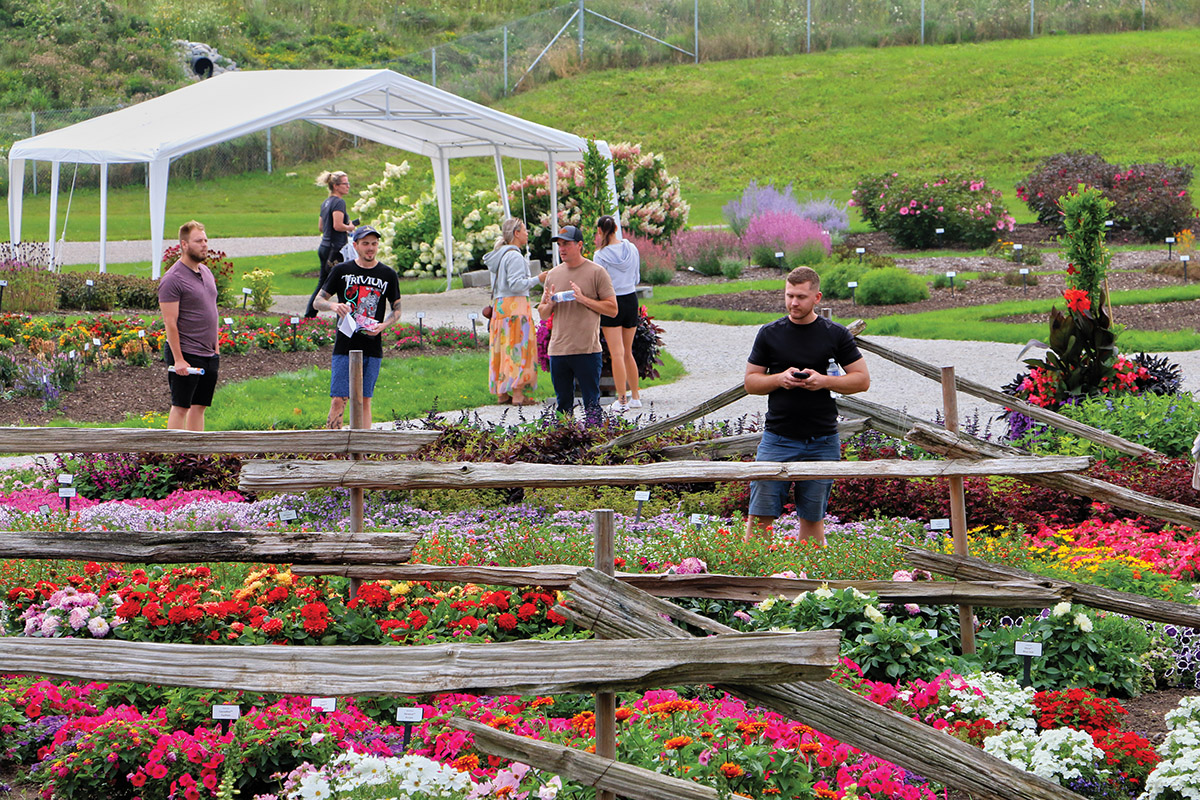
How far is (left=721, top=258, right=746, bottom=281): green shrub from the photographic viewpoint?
2231 centimetres

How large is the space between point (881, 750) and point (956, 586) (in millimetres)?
1916

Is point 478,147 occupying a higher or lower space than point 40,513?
higher

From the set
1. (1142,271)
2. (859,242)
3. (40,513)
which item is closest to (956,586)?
(40,513)

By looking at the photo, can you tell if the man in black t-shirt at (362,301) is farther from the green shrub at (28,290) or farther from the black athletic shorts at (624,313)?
the green shrub at (28,290)

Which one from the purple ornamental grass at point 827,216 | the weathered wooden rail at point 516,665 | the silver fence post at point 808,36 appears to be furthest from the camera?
the silver fence post at point 808,36

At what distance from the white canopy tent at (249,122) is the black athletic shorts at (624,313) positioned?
25.0ft

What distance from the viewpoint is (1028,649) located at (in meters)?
4.88

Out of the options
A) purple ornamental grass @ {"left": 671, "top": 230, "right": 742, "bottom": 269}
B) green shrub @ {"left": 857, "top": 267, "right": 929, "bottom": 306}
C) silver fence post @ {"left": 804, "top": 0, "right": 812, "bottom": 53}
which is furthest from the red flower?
silver fence post @ {"left": 804, "top": 0, "right": 812, "bottom": 53}

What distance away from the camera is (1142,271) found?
20.5m

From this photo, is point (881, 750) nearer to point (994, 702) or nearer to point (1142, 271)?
point (994, 702)

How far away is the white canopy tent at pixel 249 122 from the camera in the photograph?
16.7 m

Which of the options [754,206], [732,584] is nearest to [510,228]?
[732,584]

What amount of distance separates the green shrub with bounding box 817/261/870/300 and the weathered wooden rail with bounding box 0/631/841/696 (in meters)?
16.5

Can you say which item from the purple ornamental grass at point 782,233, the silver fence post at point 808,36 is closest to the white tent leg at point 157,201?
the purple ornamental grass at point 782,233
